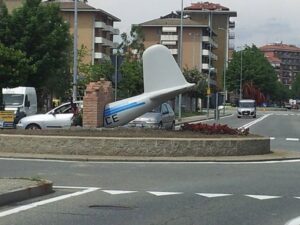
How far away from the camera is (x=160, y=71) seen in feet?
73.0

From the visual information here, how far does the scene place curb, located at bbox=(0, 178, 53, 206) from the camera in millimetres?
10496

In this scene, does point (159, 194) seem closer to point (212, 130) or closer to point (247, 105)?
point (212, 130)

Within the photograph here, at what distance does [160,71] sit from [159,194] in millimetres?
10577

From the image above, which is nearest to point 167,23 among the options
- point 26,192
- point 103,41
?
point 103,41

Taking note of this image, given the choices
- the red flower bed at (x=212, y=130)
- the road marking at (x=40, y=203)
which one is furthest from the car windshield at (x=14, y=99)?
the road marking at (x=40, y=203)

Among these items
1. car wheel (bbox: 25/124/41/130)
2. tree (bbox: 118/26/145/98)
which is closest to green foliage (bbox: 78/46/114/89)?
tree (bbox: 118/26/145/98)

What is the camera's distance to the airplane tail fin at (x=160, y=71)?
876 inches

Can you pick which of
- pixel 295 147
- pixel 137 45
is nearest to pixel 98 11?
pixel 137 45

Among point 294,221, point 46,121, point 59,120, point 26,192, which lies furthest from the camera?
point 46,121

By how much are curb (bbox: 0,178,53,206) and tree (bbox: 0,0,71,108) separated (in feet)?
108

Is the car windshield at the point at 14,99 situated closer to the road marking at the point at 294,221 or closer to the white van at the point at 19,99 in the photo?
the white van at the point at 19,99

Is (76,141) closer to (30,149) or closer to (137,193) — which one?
(30,149)

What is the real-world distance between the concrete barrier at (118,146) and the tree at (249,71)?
103 meters

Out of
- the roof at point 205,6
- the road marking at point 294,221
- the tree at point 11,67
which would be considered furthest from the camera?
the roof at point 205,6
